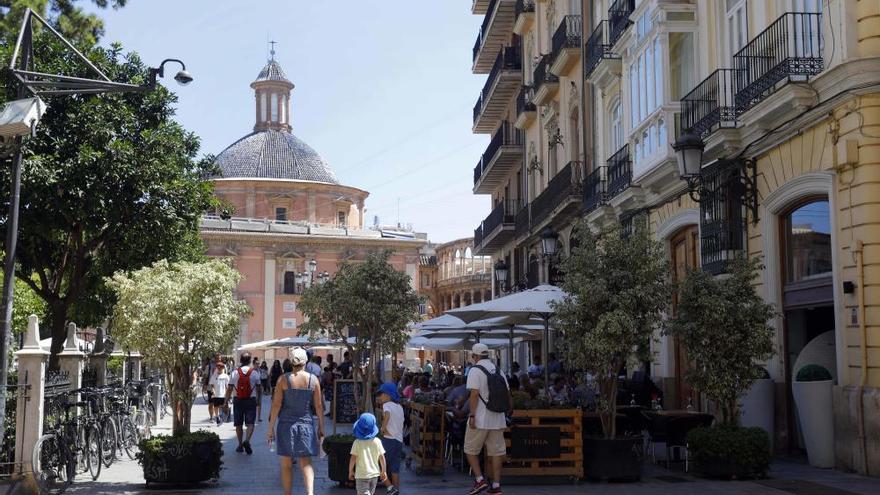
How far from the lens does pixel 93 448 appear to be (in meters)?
13.5

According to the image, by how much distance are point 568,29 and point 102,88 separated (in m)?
16.4

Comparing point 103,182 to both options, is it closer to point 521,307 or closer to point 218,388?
point 218,388

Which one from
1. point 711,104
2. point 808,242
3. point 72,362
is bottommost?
point 72,362

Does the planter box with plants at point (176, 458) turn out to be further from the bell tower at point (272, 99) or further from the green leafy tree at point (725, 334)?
the bell tower at point (272, 99)

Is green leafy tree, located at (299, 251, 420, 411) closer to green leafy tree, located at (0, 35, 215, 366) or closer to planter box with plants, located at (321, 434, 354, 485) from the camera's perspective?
planter box with plants, located at (321, 434, 354, 485)

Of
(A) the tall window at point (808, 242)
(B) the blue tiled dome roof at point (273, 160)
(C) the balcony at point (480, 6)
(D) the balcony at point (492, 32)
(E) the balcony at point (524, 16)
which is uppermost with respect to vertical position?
(B) the blue tiled dome roof at point (273, 160)

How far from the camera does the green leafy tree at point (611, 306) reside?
40.2 feet

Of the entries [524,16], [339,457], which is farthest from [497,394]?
[524,16]

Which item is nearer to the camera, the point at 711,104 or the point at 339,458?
the point at 339,458

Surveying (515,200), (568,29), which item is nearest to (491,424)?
(568,29)

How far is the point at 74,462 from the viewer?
12.6 meters

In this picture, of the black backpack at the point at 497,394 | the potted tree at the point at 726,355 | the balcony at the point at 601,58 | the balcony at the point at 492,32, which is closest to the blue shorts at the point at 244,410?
the black backpack at the point at 497,394

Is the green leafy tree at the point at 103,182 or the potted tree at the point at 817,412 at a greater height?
the green leafy tree at the point at 103,182

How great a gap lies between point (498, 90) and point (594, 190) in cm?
1334
